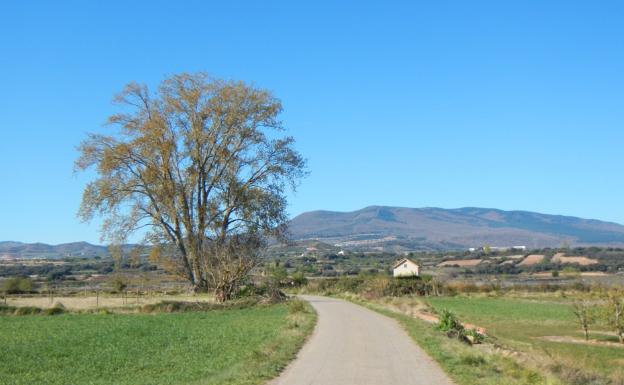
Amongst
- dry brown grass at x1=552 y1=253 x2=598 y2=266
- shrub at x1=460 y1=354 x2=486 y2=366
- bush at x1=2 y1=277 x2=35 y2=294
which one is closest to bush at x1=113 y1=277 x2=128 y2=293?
bush at x1=2 y1=277 x2=35 y2=294

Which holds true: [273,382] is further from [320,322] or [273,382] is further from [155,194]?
[155,194]

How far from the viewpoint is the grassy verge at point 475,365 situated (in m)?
13.6

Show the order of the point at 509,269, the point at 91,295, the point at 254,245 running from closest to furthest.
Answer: the point at 254,245 < the point at 91,295 < the point at 509,269

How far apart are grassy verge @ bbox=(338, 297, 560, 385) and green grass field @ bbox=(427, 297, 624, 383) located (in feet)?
6.88

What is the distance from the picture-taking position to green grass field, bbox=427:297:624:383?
21.2m

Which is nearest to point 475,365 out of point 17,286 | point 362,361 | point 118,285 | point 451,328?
point 362,361

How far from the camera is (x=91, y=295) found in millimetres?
59625

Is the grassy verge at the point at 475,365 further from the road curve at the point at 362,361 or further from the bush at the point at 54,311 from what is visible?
the bush at the point at 54,311

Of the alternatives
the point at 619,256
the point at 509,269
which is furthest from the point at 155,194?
the point at 619,256

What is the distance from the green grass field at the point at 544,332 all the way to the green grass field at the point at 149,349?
26.6ft

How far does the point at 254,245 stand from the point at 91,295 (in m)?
21.0

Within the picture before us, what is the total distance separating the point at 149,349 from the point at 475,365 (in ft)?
35.7

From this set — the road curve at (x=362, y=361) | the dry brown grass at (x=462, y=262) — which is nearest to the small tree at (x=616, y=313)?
the road curve at (x=362, y=361)

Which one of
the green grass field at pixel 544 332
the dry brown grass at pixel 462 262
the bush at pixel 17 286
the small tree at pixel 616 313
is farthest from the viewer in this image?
the dry brown grass at pixel 462 262
